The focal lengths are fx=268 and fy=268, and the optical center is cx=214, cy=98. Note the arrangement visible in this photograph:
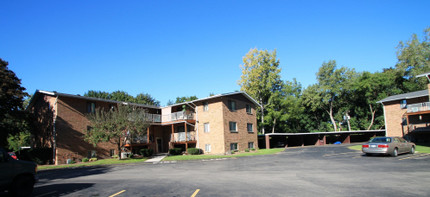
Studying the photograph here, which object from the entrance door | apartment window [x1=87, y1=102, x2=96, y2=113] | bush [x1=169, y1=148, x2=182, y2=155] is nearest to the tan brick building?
bush [x1=169, y1=148, x2=182, y2=155]

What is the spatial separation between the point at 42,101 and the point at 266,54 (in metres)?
34.3

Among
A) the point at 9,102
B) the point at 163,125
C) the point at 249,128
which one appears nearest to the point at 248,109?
the point at 249,128

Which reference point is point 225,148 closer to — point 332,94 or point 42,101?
point 42,101

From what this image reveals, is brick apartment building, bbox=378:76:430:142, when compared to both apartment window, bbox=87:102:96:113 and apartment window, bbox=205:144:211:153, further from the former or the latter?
apartment window, bbox=87:102:96:113

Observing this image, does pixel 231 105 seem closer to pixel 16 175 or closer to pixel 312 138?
pixel 16 175

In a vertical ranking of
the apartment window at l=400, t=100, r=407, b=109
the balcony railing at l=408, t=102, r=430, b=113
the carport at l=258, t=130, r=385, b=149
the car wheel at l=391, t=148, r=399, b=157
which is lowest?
the carport at l=258, t=130, r=385, b=149

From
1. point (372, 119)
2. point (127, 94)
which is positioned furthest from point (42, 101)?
point (372, 119)

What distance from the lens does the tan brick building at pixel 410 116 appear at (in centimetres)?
3181

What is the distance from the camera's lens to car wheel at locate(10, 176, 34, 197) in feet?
28.0

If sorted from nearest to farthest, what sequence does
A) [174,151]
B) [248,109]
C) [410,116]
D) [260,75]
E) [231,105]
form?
[174,151] < [231,105] < [410,116] < [248,109] < [260,75]

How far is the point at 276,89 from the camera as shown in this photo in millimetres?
49531

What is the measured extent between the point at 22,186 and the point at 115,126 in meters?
16.1

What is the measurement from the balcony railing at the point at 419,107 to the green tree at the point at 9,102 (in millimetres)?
42446

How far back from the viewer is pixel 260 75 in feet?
152
